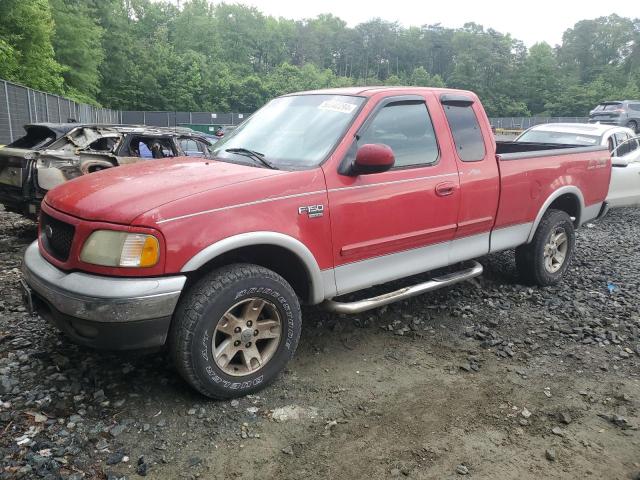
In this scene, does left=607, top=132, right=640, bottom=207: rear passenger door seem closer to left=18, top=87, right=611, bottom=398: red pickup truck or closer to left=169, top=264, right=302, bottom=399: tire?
left=18, top=87, right=611, bottom=398: red pickup truck

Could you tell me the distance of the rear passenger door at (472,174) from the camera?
4.34 m

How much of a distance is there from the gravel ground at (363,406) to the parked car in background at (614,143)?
4.44 metres

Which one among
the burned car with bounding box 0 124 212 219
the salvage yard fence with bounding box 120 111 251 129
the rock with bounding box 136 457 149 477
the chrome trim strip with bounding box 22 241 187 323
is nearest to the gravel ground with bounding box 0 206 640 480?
the rock with bounding box 136 457 149 477

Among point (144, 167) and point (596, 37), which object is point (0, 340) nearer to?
point (144, 167)

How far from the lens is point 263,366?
129 inches

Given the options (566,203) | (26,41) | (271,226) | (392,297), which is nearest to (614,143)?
(566,203)

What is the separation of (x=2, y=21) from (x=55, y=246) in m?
27.8

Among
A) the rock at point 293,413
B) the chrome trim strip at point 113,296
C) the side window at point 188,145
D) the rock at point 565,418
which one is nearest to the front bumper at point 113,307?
the chrome trim strip at point 113,296

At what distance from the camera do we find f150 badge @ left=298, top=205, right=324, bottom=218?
3321 millimetres

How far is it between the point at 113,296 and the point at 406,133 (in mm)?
2544

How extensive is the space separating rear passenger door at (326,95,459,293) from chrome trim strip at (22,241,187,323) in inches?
48.2

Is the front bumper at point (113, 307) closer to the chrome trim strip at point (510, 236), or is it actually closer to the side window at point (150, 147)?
the chrome trim strip at point (510, 236)

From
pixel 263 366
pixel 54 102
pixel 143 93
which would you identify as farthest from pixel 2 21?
pixel 143 93

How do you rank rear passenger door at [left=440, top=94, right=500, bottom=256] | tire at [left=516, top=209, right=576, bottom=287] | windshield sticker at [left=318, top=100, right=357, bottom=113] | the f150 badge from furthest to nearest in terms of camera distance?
1. tire at [left=516, top=209, right=576, bottom=287]
2. rear passenger door at [left=440, top=94, right=500, bottom=256]
3. windshield sticker at [left=318, top=100, right=357, bottom=113]
4. the f150 badge
